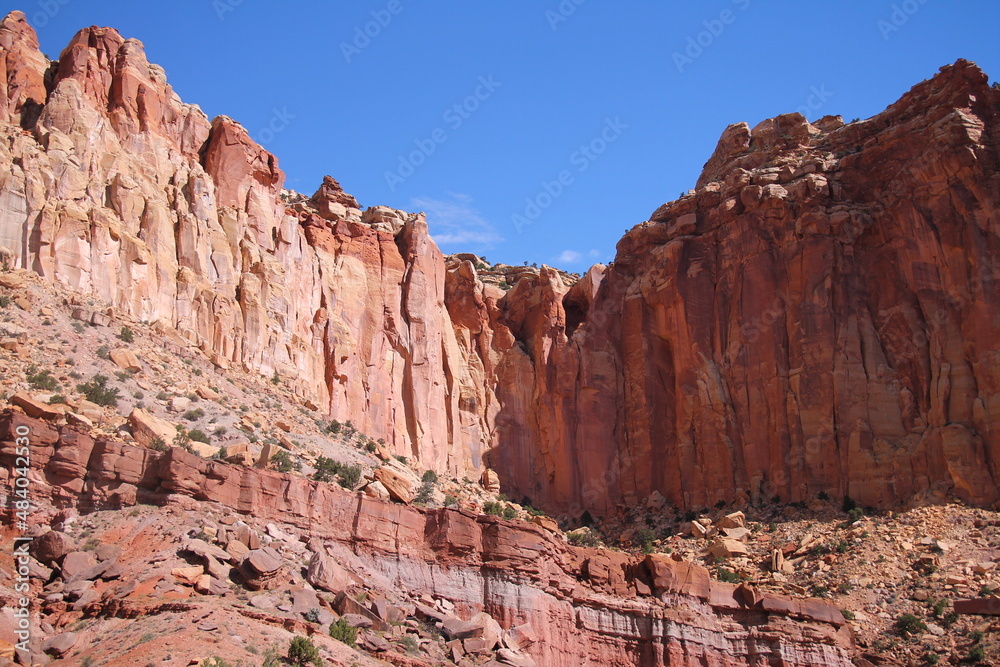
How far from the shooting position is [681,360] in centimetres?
5534

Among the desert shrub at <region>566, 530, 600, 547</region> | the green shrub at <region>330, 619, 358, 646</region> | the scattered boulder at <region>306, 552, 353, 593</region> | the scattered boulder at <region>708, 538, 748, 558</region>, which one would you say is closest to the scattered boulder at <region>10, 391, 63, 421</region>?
the scattered boulder at <region>306, 552, 353, 593</region>

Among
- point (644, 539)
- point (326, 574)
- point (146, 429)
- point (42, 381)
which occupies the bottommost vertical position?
point (326, 574)

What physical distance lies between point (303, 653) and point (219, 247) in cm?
2844

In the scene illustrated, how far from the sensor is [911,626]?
119 feet

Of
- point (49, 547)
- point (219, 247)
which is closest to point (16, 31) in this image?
point (219, 247)

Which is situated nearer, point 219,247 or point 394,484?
point 394,484

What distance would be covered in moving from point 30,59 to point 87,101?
348 centimetres

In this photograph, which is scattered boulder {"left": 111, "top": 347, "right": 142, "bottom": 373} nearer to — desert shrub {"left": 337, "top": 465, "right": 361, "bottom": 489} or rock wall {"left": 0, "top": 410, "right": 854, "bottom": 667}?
desert shrub {"left": 337, "top": 465, "right": 361, "bottom": 489}

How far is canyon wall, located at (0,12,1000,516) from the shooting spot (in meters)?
43.5

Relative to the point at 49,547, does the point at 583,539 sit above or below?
above

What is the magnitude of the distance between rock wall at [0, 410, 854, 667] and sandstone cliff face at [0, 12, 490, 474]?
14519 millimetres

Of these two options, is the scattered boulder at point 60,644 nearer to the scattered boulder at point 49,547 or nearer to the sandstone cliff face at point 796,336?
the scattered boulder at point 49,547

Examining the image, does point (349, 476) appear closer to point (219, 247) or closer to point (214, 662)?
point (219, 247)

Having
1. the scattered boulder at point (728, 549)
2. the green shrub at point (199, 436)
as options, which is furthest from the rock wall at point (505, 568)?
the scattered boulder at point (728, 549)
